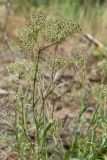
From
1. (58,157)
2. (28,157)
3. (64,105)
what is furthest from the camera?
(64,105)

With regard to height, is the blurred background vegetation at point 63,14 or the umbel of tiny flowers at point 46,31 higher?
the blurred background vegetation at point 63,14

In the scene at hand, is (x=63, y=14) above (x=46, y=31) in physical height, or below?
above

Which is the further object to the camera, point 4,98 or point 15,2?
point 15,2

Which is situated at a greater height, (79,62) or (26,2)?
(26,2)


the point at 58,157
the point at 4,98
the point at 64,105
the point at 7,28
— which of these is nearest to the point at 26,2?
the point at 7,28

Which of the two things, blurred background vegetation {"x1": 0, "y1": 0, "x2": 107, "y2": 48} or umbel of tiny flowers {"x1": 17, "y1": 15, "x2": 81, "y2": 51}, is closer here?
umbel of tiny flowers {"x1": 17, "y1": 15, "x2": 81, "y2": 51}

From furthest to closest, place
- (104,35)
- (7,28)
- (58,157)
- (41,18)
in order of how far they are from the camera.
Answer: (104,35), (7,28), (58,157), (41,18)

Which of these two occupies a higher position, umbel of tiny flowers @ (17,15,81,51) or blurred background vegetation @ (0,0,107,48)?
blurred background vegetation @ (0,0,107,48)

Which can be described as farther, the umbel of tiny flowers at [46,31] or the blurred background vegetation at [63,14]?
the blurred background vegetation at [63,14]

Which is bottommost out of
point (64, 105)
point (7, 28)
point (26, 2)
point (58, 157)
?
point (58, 157)

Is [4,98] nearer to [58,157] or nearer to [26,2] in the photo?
[58,157]

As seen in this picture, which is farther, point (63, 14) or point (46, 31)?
point (63, 14)
